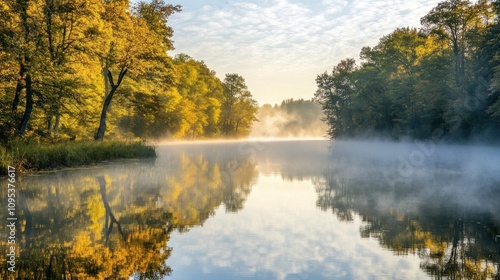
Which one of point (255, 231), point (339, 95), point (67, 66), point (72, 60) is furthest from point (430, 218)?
point (339, 95)

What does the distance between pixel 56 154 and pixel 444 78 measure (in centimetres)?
4405

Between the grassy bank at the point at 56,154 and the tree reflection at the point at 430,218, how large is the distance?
553 inches

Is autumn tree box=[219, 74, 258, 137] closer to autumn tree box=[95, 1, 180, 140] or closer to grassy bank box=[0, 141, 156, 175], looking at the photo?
autumn tree box=[95, 1, 180, 140]

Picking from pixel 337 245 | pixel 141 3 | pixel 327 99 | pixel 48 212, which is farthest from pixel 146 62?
pixel 327 99

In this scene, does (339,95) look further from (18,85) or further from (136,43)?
(18,85)

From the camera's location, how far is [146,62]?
111 ft

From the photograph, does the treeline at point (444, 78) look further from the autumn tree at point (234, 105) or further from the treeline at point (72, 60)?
the autumn tree at point (234, 105)

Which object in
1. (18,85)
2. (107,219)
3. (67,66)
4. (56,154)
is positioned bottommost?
(107,219)

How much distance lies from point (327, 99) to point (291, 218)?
313 ft

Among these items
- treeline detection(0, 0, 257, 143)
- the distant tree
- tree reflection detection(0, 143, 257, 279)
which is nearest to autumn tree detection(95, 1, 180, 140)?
treeline detection(0, 0, 257, 143)

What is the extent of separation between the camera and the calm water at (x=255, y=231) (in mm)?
6680

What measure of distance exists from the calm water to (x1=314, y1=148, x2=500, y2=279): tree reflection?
0.10ft

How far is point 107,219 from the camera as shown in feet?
33.3

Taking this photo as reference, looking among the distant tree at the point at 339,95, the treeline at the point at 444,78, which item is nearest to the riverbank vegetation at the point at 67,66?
the treeline at the point at 444,78
